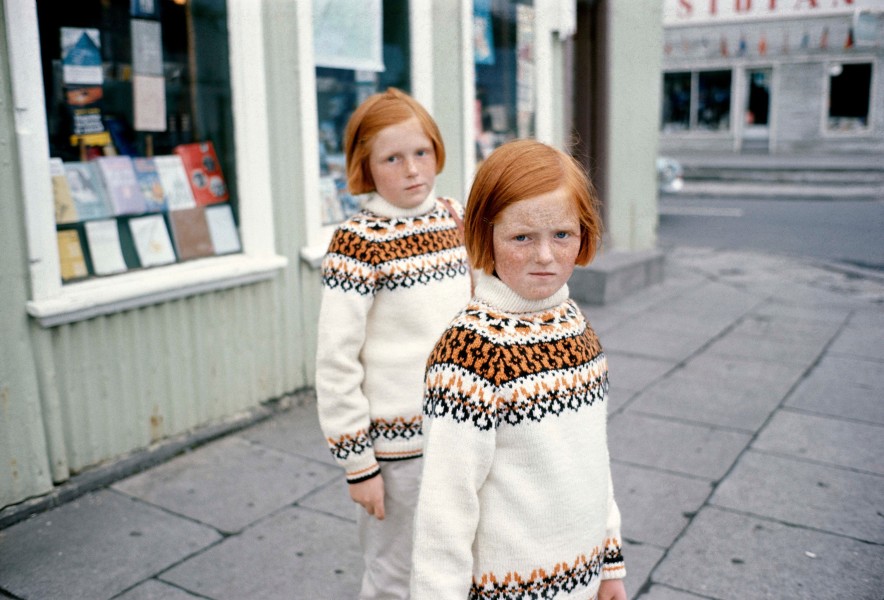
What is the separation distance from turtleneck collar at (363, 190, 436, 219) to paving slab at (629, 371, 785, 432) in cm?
313

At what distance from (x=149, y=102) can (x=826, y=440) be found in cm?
416

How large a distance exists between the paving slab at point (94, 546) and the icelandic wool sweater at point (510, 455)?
6.85 ft

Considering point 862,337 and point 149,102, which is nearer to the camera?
point 149,102

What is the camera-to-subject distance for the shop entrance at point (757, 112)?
26.6m

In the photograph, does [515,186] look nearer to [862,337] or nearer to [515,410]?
[515,410]

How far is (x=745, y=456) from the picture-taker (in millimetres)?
4570

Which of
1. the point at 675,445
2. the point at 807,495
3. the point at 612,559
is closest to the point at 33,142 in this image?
the point at 612,559

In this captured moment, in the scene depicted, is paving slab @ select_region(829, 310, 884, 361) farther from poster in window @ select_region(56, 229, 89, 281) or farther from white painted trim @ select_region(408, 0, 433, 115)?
poster in window @ select_region(56, 229, 89, 281)

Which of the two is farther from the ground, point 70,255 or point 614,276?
point 70,255

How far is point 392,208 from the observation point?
2539 mm

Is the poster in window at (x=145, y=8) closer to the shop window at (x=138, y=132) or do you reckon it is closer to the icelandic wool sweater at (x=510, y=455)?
the shop window at (x=138, y=132)

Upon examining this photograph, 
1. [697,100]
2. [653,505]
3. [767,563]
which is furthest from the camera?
[697,100]

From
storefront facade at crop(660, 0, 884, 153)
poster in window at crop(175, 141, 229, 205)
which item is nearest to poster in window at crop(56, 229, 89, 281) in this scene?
poster in window at crop(175, 141, 229, 205)

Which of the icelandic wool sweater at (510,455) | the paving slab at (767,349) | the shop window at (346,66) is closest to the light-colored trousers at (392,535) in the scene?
the icelandic wool sweater at (510,455)
